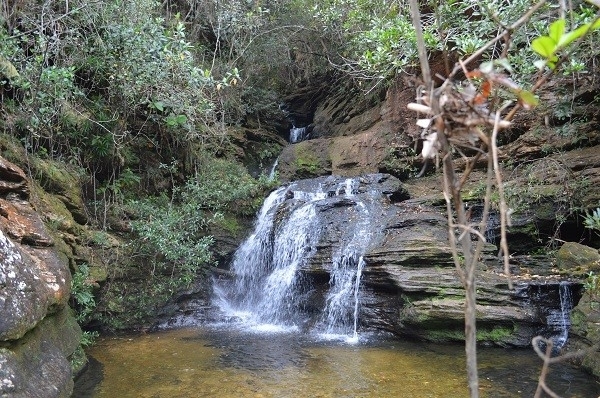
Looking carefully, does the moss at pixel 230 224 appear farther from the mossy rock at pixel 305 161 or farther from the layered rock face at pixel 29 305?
the layered rock face at pixel 29 305

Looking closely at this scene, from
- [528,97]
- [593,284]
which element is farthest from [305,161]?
[528,97]

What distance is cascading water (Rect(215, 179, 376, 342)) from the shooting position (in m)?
8.25

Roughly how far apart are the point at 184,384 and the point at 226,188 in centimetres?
557

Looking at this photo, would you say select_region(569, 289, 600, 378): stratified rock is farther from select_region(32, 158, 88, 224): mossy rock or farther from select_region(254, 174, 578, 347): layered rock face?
select_region(32, 158, 88, 224): mossy rock

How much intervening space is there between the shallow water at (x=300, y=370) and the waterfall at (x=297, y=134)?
411 inches

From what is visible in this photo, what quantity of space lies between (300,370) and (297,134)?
1220cm

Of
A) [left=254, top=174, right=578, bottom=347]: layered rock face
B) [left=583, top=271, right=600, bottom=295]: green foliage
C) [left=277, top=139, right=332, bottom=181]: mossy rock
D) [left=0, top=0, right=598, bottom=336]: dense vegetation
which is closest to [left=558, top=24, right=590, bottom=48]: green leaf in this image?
[left=0, top=0, right=598, bottom=336]: dense vegetation

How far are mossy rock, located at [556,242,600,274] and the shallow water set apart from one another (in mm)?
1569

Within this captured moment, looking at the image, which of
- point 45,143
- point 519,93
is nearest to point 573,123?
point 519,93

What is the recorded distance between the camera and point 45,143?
7.25m

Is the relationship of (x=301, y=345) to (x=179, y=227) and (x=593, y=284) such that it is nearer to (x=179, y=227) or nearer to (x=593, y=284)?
(x=179, y=227)

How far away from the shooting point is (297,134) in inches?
666

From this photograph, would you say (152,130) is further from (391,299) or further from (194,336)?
(391,299)

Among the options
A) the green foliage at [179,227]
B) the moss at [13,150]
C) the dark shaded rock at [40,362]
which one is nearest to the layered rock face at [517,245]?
the green foliage at [179,227]
